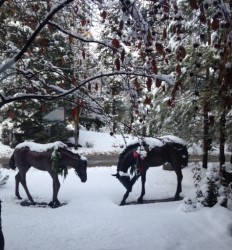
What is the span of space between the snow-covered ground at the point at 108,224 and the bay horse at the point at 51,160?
0.65 m

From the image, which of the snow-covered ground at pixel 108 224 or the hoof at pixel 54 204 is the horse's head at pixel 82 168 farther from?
the hoof at pixel 54 204

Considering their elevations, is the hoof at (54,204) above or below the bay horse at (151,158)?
below

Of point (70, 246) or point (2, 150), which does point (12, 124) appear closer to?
point (2, 150)

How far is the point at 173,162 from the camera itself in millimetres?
11164

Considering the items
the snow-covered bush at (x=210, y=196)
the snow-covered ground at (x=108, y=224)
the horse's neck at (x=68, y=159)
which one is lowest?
the snow-covered ground at (x=108, y=224)

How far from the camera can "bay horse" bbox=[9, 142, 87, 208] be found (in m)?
10.1

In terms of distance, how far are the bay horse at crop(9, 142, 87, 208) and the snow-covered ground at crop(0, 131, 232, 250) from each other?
2.14 ft

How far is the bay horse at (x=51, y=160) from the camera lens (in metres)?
10.1

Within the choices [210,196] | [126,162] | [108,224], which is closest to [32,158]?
[126,162]

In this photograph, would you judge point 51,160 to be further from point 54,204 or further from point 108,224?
point 108,224

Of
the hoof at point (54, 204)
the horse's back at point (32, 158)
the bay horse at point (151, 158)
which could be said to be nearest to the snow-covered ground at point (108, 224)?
the hoof at point (54, 204)

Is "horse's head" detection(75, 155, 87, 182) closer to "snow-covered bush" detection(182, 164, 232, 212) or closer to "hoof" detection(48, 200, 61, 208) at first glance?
"hoof" detection(48, 200, 61, 208)

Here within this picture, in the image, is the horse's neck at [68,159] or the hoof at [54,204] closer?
the hoof at [54,204]

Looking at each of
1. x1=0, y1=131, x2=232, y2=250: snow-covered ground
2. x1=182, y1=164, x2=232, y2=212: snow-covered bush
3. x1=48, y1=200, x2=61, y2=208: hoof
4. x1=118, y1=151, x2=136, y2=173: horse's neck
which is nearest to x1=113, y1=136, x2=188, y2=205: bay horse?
x1=118, y1=151, x2=136, y2=173: horse's neck
